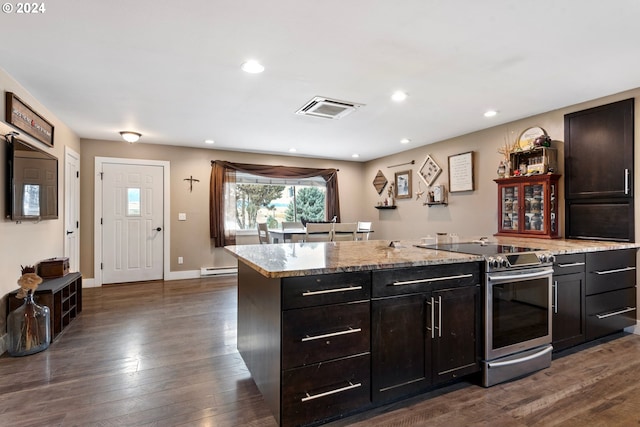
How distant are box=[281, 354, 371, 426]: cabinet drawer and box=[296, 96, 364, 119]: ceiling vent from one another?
8.64 feet

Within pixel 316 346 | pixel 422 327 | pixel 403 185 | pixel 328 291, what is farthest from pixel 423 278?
pixel 403 185

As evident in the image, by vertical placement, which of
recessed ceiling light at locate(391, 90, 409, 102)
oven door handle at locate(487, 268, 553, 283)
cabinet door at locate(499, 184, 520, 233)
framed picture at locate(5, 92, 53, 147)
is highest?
recessed ceiling light at locate(391, 90, 409, 102)

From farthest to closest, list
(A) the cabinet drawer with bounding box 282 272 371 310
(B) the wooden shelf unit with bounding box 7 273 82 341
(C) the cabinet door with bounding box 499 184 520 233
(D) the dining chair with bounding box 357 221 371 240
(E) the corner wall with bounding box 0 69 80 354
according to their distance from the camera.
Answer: (D) the dining chair with bounding box 357 221 371 240 → (C) the cabinet door with bounding box 499 184 520 233 → (B) the wooden shelf unit with bounding box 7 273 82 341 → (E) the corner wall with bounding box 0 69 80 354 → (A) the cabinet drawer with bounding box 282 272 371 310

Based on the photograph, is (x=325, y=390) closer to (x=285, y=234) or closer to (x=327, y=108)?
(x=327, y=108)

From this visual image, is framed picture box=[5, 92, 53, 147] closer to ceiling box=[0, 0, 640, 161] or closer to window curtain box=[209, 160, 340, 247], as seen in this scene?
ceiling box=[0, 0, 640, 161]

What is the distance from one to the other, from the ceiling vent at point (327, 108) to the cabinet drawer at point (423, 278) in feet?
7.21

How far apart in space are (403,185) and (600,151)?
311cm

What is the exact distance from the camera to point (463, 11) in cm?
196

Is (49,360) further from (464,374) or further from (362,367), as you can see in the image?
(464,374)

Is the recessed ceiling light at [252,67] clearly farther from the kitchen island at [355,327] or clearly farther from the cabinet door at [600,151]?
the cabinet door at [600,151]

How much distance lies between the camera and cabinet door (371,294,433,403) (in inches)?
73.4

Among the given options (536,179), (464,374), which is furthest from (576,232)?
(464,374)

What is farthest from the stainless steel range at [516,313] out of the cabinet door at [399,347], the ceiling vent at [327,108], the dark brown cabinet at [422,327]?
the ceiling vent at [327,108]

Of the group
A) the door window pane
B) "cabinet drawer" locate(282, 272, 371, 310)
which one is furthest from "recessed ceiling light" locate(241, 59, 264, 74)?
the door window pane
